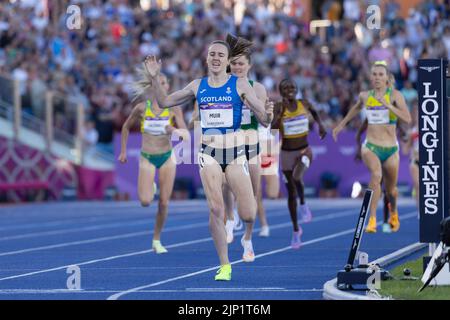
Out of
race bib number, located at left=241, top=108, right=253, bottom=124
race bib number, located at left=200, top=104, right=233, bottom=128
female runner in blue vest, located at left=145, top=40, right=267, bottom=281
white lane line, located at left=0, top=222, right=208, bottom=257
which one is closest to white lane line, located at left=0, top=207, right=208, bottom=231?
white lane line, located at left=0, top=222, right=208, bottom=257

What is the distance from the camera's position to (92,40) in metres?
40.7

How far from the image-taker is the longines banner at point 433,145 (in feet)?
44.9

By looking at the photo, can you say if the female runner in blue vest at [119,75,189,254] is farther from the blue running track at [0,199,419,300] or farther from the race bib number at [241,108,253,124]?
the race bib number at [241,108,253,124]

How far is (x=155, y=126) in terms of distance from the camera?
66.8 feet

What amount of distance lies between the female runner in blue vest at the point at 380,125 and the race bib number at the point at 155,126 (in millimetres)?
3613

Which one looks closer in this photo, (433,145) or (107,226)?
(433,145)

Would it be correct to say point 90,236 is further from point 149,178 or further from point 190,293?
point 190,293

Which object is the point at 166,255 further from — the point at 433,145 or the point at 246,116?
the point at 433,145

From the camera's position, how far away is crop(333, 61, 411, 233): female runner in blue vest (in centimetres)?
2292

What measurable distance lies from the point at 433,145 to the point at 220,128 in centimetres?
249

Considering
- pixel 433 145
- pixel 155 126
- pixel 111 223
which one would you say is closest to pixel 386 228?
pixel 155 126

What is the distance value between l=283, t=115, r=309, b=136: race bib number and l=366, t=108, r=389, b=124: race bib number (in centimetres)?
144
